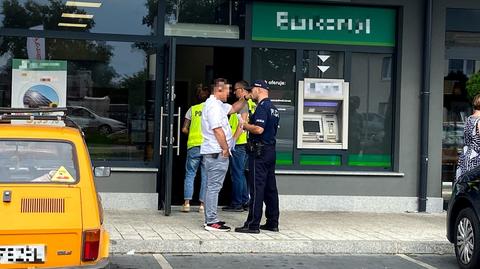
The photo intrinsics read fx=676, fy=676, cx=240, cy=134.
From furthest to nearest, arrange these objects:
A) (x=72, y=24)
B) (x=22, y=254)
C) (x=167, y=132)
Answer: (x=72, y=24) < (x=167, y=132) < (x=22, y=254)

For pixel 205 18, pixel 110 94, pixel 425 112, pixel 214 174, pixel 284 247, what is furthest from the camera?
pixel 425 112

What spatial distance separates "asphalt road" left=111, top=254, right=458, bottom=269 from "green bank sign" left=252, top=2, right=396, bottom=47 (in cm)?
433

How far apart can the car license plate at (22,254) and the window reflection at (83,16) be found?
6.24m

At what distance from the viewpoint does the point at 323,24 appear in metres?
11.3

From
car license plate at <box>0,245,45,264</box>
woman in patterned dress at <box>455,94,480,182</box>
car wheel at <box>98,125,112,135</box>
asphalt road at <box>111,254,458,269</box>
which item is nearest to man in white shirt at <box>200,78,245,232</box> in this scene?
asphalt road at <box>111,254,458,269</box>

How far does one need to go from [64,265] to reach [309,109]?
6874 millimetres

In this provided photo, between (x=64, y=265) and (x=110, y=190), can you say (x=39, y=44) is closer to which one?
(x=110, y=190)

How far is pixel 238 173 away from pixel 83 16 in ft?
11.4

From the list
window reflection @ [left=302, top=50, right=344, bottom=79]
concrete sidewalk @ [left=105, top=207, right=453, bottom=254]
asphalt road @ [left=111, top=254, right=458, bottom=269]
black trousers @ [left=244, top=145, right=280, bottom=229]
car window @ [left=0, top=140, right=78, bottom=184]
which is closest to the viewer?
car window @ [left=0, top=140, right=78, bottom=184]

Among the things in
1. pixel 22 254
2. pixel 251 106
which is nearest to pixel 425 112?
pixel 251 106

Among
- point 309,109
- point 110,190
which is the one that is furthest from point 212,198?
point 309,109

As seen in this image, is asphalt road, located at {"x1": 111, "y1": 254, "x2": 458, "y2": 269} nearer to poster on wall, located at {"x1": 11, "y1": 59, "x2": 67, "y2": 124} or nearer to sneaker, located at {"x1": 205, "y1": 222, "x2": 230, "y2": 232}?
sneaker, located at {"x1": 205, "y1": 222, "x2": 230, "y2": 232}

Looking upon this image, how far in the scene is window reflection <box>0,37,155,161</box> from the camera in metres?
10.7

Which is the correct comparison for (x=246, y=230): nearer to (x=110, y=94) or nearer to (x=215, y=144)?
(x=215, y=144)
